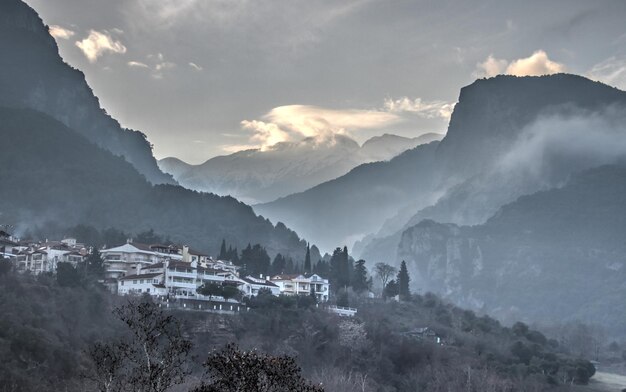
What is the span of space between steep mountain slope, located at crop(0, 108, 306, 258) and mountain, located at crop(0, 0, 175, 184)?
50.2 feet

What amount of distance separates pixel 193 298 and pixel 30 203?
63.6 metres

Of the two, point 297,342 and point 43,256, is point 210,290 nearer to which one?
point 297,342

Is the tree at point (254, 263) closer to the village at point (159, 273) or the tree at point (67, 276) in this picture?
the village at point (159, 273)

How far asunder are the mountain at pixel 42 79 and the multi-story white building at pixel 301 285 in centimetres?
9474

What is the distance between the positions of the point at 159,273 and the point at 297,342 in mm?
16710

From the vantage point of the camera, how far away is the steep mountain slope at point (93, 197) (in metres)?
136

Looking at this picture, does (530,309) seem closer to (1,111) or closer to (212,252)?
(212,252)

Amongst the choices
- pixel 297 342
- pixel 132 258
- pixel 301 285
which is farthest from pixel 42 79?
pixel 297 342

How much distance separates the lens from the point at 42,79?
181 m

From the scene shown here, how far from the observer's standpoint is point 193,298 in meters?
83.3

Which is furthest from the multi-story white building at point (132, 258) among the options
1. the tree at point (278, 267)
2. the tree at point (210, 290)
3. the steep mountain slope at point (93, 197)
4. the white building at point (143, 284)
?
the steep mountain slope at point (93, 197)

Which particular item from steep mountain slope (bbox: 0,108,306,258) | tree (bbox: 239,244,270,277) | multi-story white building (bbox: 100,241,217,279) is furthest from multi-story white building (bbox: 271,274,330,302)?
steep mountain slope (bbox: 0,108,306,258)

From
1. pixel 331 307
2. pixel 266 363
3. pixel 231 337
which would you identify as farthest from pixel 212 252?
pixel 266 363

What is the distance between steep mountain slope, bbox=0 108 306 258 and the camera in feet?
447
